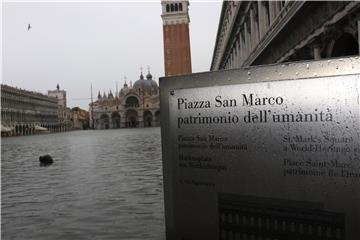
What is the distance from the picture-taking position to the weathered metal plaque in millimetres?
3133

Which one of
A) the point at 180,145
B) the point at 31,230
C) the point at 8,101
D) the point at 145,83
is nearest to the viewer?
the point at 180,145

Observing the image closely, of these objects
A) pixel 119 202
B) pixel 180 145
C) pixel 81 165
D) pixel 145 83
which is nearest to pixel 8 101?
pixel 145 83

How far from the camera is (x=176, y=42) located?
95.7 m

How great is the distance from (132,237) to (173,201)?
3.01 meters

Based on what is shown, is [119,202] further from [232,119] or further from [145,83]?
[145,83]

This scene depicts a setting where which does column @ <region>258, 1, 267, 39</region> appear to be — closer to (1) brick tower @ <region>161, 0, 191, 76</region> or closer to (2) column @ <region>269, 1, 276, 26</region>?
(2) column @ <region>269, 1, 276, 26</region>

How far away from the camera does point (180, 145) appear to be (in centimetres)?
390

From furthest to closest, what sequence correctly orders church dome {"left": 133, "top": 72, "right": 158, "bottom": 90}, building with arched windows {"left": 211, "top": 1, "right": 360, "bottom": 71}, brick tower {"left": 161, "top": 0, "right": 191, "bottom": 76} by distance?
church dome {"left": 133, "top": 72, "right": 158, "bottom": 90} < brick tower {"left": 161, "top": 0, "right": 191, "bottom": 76} < building with arched windows {"left": 211, "top": 1, "right": 360, "bottom": 71}

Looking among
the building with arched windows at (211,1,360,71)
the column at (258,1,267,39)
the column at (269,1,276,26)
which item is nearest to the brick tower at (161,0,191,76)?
the building with arched windows at (211,1,360,71)

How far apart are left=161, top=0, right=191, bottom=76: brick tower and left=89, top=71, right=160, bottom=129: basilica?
27.1 m

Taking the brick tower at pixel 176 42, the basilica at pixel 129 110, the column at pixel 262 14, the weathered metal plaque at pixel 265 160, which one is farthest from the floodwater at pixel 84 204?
the basilica at pixel 129 110

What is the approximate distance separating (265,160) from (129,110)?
123 meters

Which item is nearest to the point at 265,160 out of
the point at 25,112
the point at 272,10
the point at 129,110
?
the point at 272,10

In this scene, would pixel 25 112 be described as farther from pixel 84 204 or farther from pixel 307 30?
pixel 84 204
